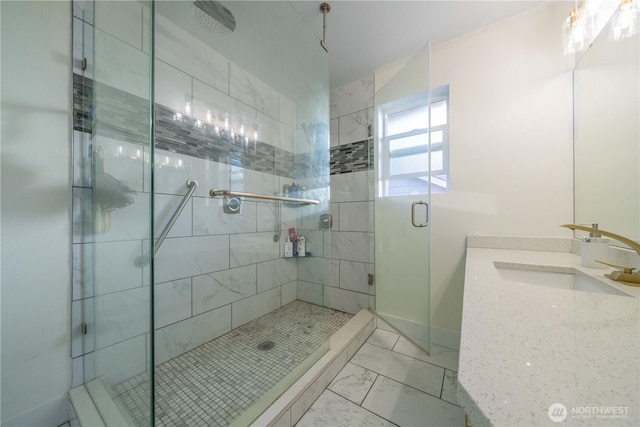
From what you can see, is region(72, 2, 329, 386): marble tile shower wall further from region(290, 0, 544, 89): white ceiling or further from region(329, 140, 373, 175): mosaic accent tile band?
region(290, 0, 544, 89): white ceiling

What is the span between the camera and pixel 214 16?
Answer: 1.40m

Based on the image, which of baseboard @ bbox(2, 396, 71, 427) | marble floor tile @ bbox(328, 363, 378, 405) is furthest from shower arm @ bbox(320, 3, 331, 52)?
baseboard @ bbox(2, 396, 71, 427)

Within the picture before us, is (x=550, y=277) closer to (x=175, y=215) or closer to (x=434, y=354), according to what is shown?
(x=434, y=354)

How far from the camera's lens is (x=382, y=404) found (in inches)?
43.8

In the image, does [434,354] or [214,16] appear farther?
[434,354]

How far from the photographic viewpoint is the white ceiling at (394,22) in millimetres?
1339

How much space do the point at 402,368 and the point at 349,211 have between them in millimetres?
1254

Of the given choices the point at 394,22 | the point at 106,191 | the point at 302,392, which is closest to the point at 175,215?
the point at 106,191

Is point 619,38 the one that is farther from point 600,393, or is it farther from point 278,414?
point 278,414

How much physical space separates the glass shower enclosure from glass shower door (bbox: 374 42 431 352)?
517 mm

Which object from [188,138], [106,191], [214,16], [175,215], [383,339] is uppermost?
[214,16]

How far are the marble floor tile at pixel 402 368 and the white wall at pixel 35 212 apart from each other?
5.12ft

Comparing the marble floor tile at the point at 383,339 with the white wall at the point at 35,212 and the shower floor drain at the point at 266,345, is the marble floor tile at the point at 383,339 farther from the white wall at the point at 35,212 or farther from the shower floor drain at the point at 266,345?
the white wall at the point at 35,212

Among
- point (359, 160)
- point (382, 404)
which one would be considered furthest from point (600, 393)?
point (359, 160)
